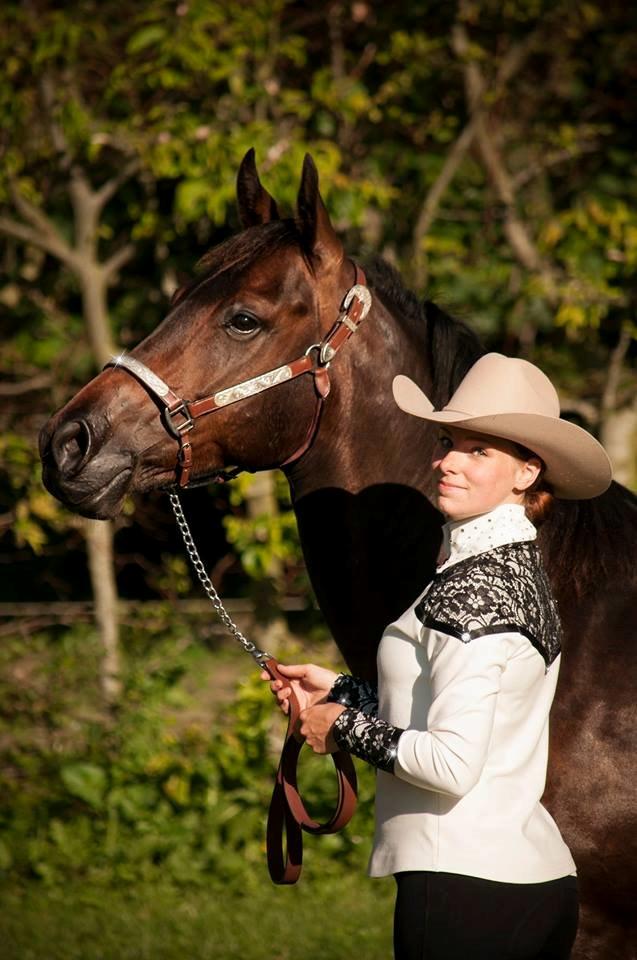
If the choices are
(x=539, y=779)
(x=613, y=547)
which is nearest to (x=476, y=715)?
(x=539, y=779)

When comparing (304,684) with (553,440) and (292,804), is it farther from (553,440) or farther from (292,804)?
(553,440)

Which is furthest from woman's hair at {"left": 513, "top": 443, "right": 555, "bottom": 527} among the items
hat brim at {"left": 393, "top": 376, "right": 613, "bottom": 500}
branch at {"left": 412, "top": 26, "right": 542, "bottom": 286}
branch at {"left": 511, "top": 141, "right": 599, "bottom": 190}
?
branch at {"left": 511, "top": 141, "right": 599, "bottom": 190}

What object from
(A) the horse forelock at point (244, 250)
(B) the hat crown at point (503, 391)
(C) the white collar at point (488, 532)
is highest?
(A) the horse forelock at point (244, 250)

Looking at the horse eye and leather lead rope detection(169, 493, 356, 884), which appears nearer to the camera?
leather lead rope detection(169, 493, 356, 884)

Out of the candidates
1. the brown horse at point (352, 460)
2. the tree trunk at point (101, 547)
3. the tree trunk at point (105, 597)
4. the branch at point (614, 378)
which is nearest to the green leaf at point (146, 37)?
the tree trunk at point (101, 547)

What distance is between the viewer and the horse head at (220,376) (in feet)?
9.26

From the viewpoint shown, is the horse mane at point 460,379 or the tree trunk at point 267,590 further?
the tree trunk at point 267,590

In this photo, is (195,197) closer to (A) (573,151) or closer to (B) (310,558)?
(A) (573,151)

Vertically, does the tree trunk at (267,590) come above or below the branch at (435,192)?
below

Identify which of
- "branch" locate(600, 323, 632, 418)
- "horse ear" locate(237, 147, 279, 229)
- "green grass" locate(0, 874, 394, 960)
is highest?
"branch" locate(600, 323, 632, 418)

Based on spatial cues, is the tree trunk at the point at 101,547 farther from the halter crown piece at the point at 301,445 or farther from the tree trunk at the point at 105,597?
the halter crown piece at the point at 301,445

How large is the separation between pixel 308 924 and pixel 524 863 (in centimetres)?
295

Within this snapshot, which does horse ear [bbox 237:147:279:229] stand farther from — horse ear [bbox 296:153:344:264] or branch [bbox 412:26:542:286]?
branch [bbox 412:26:542:286]

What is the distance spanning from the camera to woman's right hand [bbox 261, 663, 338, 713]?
104 inches
